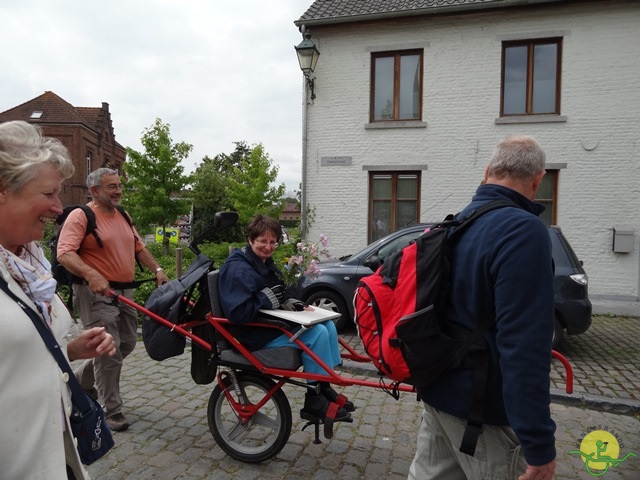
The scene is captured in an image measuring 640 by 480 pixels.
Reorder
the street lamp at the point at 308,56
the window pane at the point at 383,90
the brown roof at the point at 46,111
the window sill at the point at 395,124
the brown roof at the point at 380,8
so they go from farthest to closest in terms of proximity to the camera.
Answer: the brown roof at the point at 46,111 < the window pane at the point at 383,90 < the window sill at the point at 395,124 < the street lamp at the point at 308,56 < the brown roof at the point at 380,8

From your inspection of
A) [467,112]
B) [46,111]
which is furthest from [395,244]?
[46,111]

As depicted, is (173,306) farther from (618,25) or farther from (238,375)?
(618,25)

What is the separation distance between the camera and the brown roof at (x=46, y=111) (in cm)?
3853

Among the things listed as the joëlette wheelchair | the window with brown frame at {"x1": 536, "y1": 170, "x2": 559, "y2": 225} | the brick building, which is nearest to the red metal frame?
the joëlette wheelchair

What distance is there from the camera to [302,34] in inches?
449

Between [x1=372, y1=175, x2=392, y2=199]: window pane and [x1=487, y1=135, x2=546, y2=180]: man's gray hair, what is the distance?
31.8 ft

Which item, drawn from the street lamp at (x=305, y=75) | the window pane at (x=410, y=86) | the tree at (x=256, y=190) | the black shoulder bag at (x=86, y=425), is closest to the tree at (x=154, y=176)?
the tree at (x=256, y=190)

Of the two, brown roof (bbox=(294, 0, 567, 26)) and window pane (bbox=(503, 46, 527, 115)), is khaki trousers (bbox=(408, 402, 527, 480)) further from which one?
brown roof (bbox=(294, 0, 567, 26))

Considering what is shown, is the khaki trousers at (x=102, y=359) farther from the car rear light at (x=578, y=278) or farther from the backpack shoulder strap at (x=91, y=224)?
the car rear light at (x=578, y=278)

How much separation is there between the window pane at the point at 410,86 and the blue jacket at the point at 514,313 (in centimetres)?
1024

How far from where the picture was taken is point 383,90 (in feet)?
37.8

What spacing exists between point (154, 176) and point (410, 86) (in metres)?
11.2

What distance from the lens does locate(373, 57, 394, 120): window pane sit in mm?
11469

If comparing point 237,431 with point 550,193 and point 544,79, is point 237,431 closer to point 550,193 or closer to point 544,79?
point 550,193
